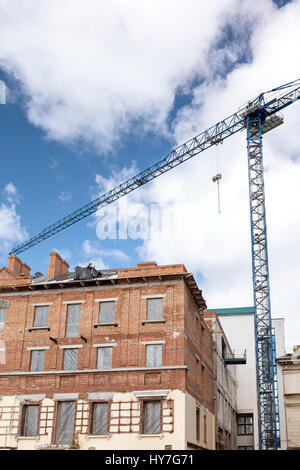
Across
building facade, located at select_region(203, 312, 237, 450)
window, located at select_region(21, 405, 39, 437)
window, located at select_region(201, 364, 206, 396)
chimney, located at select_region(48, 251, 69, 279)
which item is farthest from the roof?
window, located at select_region(21, 405, 39, 437)

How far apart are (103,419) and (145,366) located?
4416mm

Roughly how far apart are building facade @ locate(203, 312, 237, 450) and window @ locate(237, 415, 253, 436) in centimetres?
406

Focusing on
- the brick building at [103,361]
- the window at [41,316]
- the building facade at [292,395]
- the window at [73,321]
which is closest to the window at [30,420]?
the brick building at [103,361]

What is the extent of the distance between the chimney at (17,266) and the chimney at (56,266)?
2941 millimetres

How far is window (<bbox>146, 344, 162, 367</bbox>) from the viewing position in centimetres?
3578

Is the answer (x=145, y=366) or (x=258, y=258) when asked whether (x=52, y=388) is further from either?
(x=258, y=258)

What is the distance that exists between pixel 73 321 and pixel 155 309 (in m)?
6.26

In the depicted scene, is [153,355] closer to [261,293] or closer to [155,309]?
[155,309]

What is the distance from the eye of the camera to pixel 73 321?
38719 mm

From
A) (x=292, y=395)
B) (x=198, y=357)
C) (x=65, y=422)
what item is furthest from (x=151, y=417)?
(x=292, y=395)

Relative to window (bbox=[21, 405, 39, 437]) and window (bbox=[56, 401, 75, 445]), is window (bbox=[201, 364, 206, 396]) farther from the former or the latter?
window (bbox=[21, 405, 39, 437])

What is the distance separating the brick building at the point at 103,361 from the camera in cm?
3428
